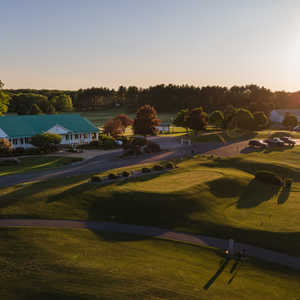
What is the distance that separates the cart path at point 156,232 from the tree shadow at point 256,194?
32.6 ft

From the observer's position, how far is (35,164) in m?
52.9

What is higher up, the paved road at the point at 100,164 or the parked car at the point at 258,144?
the parked car at the point at 258,144

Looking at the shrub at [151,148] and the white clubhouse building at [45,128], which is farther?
the white clubhouse building at [45,128]

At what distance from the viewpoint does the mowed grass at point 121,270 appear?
51.4 feet

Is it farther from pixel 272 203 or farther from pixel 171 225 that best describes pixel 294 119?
pixel 171 225

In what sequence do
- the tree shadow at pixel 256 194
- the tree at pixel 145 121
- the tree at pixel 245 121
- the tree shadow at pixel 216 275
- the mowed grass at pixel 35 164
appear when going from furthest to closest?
the tree at pixel 245 121
the tree at pixel 145 121
the mowed grass at pixel 35 164
the tree shadow at pixel 256 194
the tree shadow at pixel 216 275

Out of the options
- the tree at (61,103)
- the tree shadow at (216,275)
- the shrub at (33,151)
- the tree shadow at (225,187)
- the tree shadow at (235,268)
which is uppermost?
the tree at (61,103)

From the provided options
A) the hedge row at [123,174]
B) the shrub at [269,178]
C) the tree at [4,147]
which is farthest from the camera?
the tree at [4,147]

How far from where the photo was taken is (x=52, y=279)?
1628cm

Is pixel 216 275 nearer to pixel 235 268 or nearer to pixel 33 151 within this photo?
pixel 235 268

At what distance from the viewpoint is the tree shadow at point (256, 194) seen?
35.2 metres

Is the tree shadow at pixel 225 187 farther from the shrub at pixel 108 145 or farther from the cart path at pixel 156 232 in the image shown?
the shrub at pixel 108 145

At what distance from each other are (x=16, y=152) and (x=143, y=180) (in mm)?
34332

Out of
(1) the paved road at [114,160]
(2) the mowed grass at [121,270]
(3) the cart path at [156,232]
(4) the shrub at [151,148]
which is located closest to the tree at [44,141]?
(1) the paved road at [114,160]
